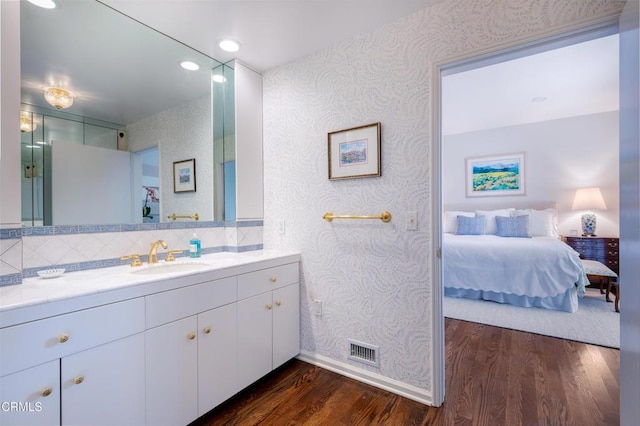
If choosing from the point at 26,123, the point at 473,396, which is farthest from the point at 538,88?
the point at 26,123

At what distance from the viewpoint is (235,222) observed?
2396 millimetres

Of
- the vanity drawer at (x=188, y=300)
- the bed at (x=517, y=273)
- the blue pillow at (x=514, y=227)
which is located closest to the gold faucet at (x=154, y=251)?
the vanity drawer at (x=188, y=300)

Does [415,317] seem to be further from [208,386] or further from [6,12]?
[6,12]

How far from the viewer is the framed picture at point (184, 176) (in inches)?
86.7

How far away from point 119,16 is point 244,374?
93.3 inches

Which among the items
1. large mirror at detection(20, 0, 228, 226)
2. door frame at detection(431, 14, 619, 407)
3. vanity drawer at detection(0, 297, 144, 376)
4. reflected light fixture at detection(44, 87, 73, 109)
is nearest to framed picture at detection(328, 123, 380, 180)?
door frame at detection(431, 14, 619, 407)

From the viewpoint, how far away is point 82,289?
1232 mm

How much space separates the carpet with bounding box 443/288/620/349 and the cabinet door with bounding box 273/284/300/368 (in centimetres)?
192

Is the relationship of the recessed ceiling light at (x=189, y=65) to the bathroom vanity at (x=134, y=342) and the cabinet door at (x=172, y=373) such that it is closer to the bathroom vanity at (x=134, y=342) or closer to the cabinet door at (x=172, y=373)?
the bathroom vanity at (x=134, y=342)

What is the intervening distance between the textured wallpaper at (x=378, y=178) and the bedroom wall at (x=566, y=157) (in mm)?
4462

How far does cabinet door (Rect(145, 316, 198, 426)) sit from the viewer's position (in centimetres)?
141

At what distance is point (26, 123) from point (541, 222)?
20.0 ft

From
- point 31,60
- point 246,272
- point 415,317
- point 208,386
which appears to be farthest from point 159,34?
point 415,317

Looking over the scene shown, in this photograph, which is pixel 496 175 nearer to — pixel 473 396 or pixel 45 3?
pixel 473 396
